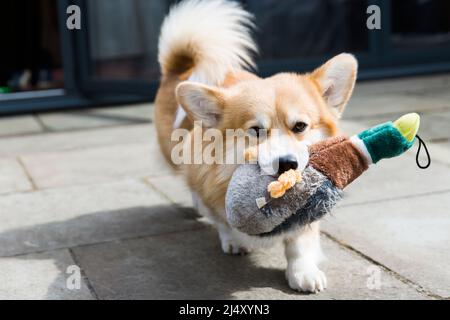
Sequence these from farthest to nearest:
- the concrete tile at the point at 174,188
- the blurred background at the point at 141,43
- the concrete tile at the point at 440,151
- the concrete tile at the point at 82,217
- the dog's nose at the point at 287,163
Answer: the blurred background at the point at 141,43, the concrete tile at the point at 440,151, the concrete tile at the point at 174,188, the concrete tile at the point at 82,217, the dog's nose at the point at 287,163

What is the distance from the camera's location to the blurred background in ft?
21.8

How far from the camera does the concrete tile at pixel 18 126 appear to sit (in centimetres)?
563

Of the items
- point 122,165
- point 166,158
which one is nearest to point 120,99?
point 122,165

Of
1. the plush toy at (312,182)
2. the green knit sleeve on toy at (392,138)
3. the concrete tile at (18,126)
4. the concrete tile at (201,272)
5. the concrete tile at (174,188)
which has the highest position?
the green knit sleeve on toy at (392,138)

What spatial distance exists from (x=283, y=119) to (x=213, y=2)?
1.22 meters

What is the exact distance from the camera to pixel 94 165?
4.29 m

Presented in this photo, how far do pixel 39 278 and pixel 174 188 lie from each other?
51.7 inches

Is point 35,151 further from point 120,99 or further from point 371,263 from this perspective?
point 371,263

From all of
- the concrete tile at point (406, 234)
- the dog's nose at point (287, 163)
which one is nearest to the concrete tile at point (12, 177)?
the concrete tile at point (406, 234)

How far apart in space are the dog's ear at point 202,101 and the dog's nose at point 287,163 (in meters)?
0.42

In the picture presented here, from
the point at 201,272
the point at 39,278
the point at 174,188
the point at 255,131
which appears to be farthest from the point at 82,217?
the point at 255,131

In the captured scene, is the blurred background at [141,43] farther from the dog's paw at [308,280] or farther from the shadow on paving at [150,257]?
the dog's paw at [308,280]

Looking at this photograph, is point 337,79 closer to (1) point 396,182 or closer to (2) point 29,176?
(1) point 396,182
